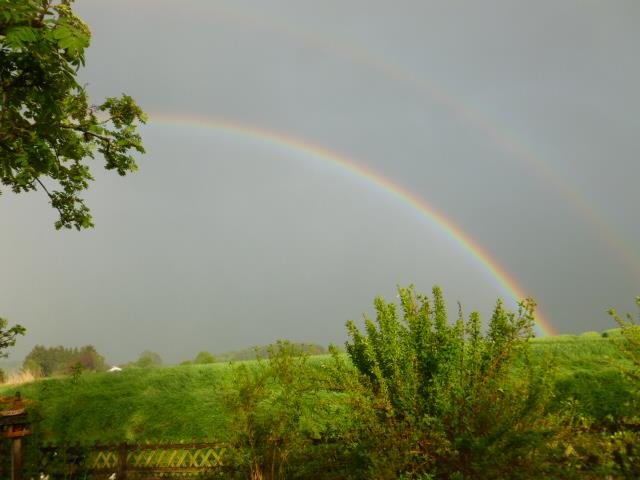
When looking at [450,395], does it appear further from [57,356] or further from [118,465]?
[57,356]

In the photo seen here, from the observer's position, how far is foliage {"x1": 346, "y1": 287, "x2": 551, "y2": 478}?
3928 millimetres

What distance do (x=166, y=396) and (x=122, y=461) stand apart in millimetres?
6070

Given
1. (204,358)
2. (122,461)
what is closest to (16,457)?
(122,461)

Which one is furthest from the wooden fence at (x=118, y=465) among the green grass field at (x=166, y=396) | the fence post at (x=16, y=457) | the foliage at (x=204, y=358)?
the foliage at (x=204, y=358)

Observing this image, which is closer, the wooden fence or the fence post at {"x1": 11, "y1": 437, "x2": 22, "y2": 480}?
the fence post at {"x1": 11, "y1": 437, "x2": 22, "y2": 480}

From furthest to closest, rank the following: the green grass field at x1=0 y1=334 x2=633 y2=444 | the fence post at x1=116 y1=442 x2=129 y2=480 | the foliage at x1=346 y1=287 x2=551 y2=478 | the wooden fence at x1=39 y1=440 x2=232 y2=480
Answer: the green grass field at x1=0 y1=334 x2=633 y2=444 → the fence post at x1=116 y1=442 x2=129 y2=480 → the wooden fence at x1=39 y1=440 x2=232 y2=480 → the foliage at x1=346 y1=287 x2=551 y2=478

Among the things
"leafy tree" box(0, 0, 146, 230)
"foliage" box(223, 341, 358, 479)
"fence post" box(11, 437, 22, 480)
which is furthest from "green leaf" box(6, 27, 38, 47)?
"fence post" box(11, 437, 22, 480)

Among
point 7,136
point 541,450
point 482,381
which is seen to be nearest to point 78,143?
point 7,136

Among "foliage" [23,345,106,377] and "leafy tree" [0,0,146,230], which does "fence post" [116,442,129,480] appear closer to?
"leafy tree" [0,0,146,230]

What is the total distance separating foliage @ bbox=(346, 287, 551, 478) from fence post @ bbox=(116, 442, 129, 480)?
16.1 feet

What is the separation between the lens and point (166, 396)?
13844 mm

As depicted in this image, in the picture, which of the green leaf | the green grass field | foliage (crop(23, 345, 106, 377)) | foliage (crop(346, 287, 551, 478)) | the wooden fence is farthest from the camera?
foliage (crop(23, 345, 106, 377))

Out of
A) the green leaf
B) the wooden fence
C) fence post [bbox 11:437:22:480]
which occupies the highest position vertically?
the green leaf

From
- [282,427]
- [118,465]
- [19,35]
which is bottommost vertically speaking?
[118,465]
